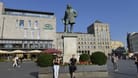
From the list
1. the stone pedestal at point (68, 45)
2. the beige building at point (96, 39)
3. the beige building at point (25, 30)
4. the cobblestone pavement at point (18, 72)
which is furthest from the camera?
the beige building at point (96, 39)

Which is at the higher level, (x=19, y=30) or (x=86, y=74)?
(x=19, y=30)

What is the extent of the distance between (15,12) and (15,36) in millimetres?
12810

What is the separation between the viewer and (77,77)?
1442 centimetres

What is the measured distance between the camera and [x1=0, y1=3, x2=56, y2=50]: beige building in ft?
257

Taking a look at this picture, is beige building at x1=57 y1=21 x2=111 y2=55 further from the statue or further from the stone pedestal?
the stone pedestal

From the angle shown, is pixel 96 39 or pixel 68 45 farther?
pixel 96 39

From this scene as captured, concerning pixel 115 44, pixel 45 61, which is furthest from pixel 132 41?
pixel 45 61

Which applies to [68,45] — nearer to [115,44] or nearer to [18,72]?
[18,72]

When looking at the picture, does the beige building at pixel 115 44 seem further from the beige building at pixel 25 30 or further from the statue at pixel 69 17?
the statue at pixel 69 17

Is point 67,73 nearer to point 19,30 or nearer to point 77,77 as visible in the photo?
point 77,77

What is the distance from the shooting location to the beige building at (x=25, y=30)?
78.5 m

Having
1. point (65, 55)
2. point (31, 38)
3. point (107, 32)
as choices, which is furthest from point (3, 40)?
point (107, 32)

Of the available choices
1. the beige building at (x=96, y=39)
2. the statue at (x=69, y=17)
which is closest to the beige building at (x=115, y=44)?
the beige building at (x=96, y=39)

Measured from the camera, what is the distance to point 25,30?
8162 centimetres
